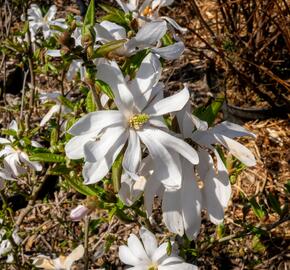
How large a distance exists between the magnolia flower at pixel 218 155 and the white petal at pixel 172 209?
7cm

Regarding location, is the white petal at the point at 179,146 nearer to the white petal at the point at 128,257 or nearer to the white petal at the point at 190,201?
the white petal at the point at 190,201

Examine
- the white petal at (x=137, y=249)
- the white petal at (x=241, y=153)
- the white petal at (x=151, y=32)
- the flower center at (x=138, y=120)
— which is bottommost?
the white petal at (x=137, y=249)

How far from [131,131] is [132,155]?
6 cm

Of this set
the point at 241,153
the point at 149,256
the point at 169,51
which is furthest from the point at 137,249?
the point at 169,51

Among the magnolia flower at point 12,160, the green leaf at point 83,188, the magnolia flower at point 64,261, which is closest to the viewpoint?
the green leaf at point 83,188

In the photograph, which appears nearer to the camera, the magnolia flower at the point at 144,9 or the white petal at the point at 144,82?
the white petal at the point at 144,82

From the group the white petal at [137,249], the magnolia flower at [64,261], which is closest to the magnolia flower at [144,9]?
the white petal at [137,249]

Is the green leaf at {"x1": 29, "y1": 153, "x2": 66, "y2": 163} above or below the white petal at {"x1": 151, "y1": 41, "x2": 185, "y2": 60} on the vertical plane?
below

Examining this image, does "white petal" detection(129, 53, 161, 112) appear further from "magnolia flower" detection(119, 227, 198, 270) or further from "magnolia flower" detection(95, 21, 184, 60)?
"magnolia flower" detection(119, 227, 198, 270)

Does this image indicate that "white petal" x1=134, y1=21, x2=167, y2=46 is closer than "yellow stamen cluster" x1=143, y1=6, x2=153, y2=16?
Yes

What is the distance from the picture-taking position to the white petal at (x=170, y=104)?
94 cm

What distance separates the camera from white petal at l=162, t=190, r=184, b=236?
1006 mm

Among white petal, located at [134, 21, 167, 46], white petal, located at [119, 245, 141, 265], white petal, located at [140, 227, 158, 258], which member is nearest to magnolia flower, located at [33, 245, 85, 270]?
white petal, located at [119, 245, 141, 265]

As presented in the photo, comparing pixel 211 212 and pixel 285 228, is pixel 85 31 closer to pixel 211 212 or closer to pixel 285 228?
pixel 211 212
